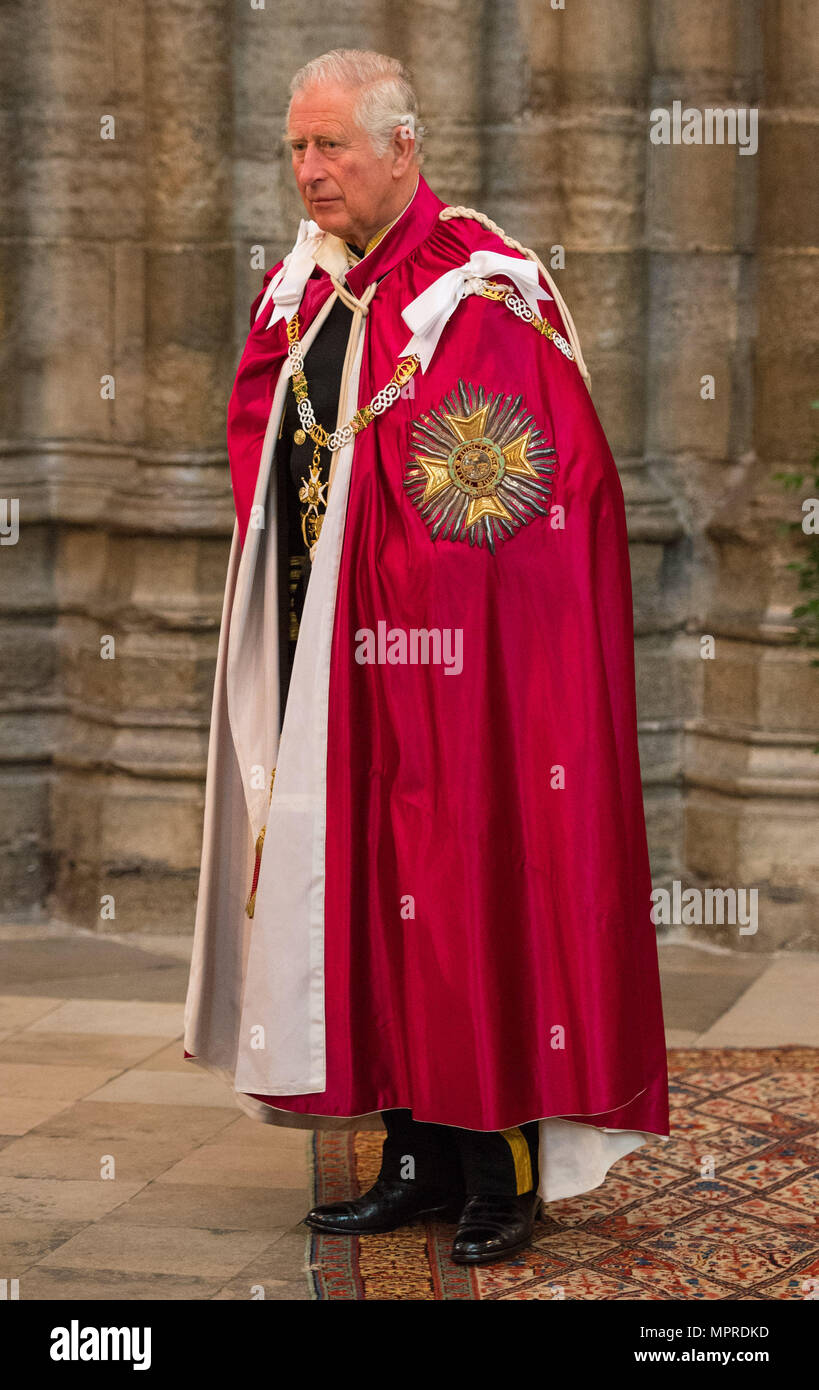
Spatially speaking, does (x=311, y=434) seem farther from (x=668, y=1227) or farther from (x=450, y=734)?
(x=668, y=1227)

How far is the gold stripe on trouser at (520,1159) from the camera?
12.3 ft

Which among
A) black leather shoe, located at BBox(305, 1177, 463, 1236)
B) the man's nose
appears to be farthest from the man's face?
black leather shoe, located at BBox(305, 1177, 463, 1236)

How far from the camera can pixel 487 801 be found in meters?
3.66

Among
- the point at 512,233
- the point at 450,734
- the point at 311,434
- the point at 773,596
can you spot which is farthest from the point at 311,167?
the point at 773,596

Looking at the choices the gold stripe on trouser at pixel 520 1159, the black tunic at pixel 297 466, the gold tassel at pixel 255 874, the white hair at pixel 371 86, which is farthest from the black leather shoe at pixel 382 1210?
the white hair at pixel 371 86

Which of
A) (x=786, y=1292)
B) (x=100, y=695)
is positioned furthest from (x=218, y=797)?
(x=100, y=695)

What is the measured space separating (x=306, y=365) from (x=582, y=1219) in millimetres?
1717

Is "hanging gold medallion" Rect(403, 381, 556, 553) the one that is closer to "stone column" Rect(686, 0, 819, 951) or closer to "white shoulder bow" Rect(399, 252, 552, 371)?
"white shoulder bow" Rect(399, 252, 552, 371)

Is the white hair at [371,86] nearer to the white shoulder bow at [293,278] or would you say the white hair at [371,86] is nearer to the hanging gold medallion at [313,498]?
the white shoulder bow at [293,278]

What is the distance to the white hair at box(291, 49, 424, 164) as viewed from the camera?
11.9ft

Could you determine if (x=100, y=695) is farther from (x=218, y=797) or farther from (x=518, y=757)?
(x=518, y=757)

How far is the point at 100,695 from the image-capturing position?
6.59 m

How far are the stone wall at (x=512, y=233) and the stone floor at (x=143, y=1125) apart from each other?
37 cm

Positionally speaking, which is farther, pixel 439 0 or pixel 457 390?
pixel 439 0
